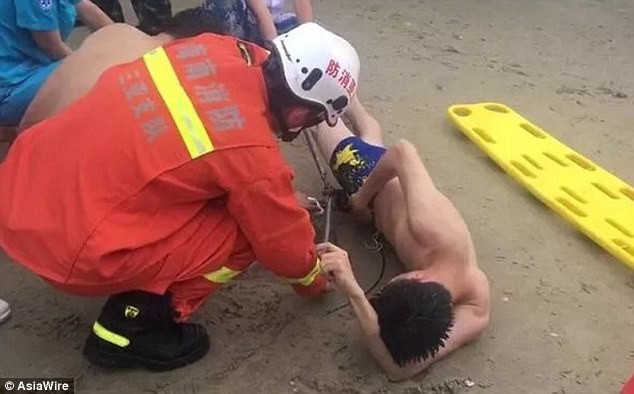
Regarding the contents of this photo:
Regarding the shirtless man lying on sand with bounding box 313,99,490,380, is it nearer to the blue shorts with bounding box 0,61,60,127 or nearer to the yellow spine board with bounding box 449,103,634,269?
the yellow spine board with bounding box 449,103,634,269

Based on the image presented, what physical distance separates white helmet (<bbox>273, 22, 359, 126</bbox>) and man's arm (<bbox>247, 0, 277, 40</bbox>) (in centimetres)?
90

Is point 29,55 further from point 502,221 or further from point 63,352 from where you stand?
point 502,221

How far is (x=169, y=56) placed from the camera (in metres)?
1.96

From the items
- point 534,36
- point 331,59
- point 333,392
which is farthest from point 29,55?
point 534,36

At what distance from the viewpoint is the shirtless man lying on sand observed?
193 cm

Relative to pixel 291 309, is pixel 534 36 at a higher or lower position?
lower

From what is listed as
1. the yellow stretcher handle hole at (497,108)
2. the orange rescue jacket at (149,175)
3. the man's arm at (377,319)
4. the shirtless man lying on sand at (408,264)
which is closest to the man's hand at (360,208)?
the shirtless man lying on sand at (408,264)

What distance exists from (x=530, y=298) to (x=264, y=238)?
2.38 feet

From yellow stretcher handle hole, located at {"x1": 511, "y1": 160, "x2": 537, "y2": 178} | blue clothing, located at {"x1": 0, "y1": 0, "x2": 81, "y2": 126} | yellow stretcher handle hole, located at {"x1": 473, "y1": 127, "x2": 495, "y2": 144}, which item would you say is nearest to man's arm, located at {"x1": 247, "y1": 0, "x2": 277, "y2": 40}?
blue clothing, located at {"x1": 0, "y1": 0, "x2": 81, "y2": 126}

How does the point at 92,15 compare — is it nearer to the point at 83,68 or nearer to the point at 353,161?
the point at 83,68

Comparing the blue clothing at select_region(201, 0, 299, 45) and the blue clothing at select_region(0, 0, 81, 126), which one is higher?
the blue clothing at select_region(0, 0, 81, 126)

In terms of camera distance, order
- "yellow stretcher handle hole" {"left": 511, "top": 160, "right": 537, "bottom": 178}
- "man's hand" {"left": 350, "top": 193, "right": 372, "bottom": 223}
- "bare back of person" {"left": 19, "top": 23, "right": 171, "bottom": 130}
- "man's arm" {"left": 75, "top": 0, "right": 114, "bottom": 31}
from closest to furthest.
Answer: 1. "bare back of person" {"left": 19, "top": 23, "right": 171, "bottom": 130}
2. "man's hand" {"left": 350, "top": 193, "right": 372, "bottom": 223}
3. "yellow stretcher handle hole" {"left": 511, "top": 160, "right": 537, "bottom": 178}
4. "man's arm" {"left": 75, "top": 0, "right": 114, "bottom": 31}

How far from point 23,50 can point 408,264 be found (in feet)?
3.81

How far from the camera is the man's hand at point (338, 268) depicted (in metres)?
2.00
